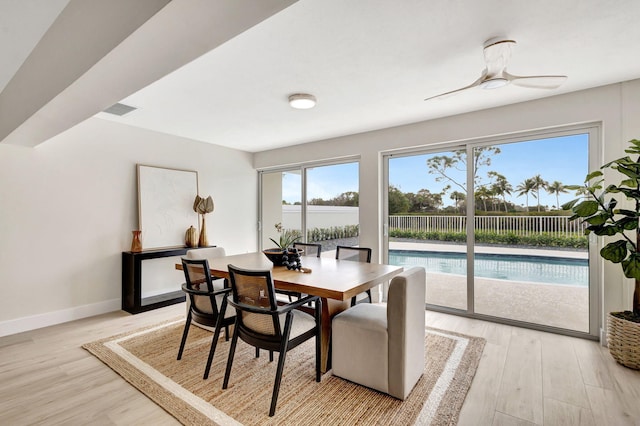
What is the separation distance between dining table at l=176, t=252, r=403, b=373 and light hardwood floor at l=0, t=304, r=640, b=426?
3.23ft

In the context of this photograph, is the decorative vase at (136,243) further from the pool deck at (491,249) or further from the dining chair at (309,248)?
the pool deck at (491,249)

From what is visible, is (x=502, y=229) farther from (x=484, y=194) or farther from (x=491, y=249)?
(x=484, y=194)

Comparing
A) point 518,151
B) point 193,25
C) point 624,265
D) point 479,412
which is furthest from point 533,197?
point 193,25

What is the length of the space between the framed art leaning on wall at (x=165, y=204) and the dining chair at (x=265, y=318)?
272 cm

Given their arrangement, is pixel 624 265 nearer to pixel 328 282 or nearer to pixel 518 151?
pixel 518 151

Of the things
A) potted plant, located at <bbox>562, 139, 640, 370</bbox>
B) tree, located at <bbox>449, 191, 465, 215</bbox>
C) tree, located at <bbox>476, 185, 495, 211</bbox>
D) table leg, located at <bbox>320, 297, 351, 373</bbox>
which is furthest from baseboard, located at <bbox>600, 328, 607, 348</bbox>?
table leg, located at <bbox>320, 297, 351, 373</bbox>

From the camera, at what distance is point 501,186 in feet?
11.5

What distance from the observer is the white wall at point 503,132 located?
8.98 ft

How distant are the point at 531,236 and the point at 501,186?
2.11ft

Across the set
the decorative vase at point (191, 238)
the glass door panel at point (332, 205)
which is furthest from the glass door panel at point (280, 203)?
the decorative vase at point (191, 238)

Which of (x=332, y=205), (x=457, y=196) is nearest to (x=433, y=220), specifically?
(x=457, y=196)

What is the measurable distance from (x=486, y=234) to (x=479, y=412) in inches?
86.2

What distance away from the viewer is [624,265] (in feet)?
7.81

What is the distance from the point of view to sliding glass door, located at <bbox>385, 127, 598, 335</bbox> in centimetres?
312
